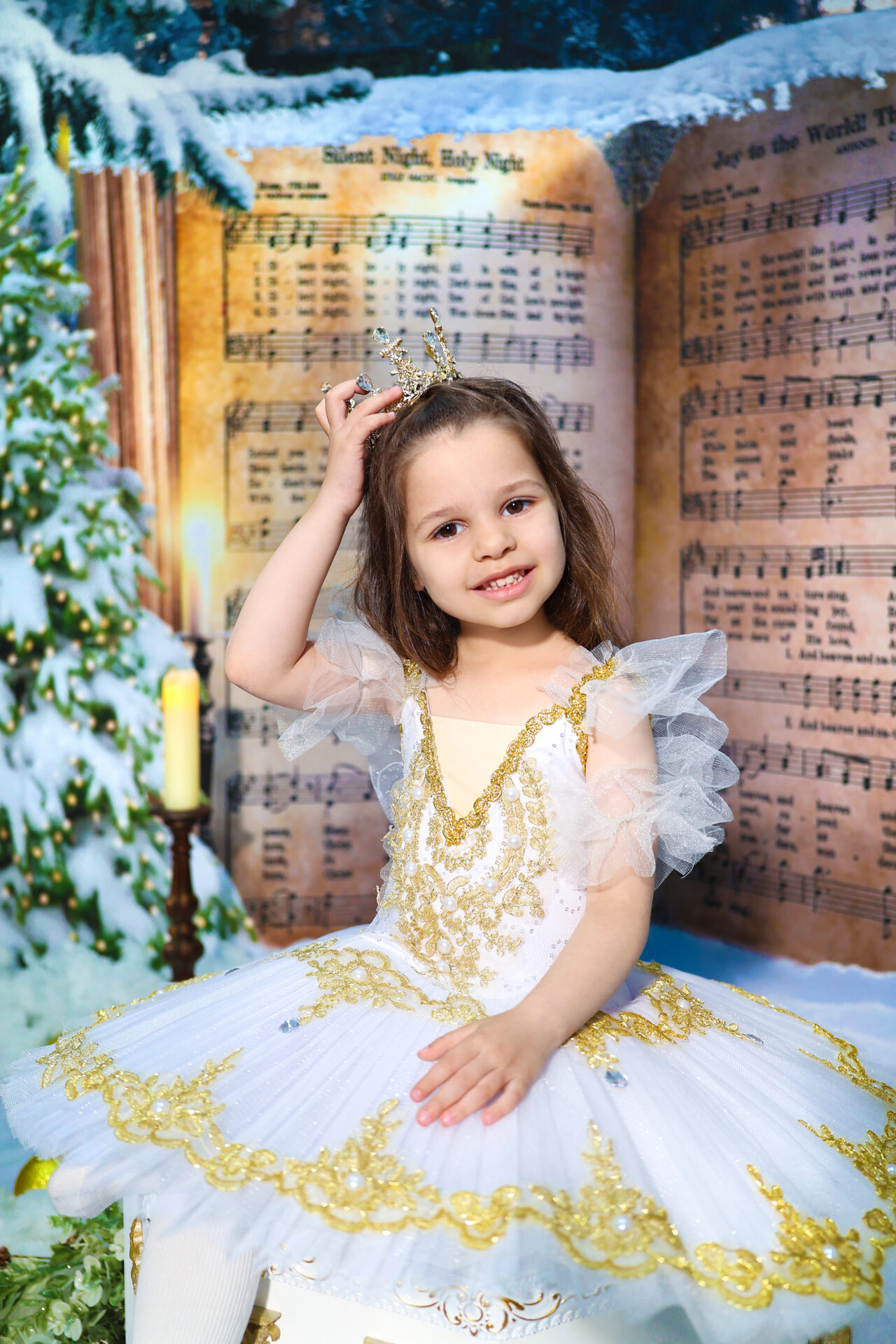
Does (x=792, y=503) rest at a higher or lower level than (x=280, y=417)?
lower

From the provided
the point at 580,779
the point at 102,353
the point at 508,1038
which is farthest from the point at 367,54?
the point at 508,1038

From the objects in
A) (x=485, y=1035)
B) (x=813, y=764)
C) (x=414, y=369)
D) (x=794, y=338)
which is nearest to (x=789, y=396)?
(x=794, y=338)

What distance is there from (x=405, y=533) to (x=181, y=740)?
0.83 m

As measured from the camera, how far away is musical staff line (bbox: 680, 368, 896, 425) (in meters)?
2.74

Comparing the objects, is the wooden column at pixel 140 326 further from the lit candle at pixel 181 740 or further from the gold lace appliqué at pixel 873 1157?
the gold lace appliqué at pixel 873 1157

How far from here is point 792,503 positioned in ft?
9.68

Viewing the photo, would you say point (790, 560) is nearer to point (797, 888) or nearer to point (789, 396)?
point (789, 396)

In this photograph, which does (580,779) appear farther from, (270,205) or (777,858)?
(270,205)

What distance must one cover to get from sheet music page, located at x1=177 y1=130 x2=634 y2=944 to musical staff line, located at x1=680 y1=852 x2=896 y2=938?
2.84ft

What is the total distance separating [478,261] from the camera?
10.4 feet

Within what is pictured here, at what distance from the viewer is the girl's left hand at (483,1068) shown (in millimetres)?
1163

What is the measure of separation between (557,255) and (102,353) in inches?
50.7

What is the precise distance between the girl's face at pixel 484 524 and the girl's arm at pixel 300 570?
126mm

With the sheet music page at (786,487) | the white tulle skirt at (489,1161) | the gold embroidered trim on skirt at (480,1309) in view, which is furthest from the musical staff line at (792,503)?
the gold embroidered trim on skirt at (480,1309)
